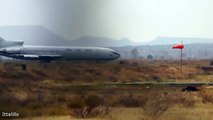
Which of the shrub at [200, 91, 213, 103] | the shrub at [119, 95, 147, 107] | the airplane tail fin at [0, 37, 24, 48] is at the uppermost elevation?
the airplane tail fin at [0, 37, 24, 48]

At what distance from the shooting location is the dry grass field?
20.1 metres

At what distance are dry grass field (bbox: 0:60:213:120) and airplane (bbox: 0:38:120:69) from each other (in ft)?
5.17

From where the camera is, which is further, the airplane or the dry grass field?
the airplane

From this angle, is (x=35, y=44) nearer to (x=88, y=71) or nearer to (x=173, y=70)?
(x=88, y=71)

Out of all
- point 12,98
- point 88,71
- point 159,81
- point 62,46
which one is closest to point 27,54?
point 62,46

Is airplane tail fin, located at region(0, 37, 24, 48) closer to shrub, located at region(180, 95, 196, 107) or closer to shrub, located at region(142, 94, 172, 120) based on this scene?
shrub, located at region(142, 94, 172, 120)

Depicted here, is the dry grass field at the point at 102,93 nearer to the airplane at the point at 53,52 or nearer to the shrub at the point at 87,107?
the shrub at the point at 87,107

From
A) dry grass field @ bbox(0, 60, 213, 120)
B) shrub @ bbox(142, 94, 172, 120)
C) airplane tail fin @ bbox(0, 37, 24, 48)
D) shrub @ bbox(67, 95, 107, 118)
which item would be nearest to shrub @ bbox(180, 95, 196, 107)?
dry grass field @ bbox(0, 60, 213, 120)

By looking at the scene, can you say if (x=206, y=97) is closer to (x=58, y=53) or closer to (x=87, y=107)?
(x=87, y=107)

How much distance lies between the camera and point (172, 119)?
19.4 metres

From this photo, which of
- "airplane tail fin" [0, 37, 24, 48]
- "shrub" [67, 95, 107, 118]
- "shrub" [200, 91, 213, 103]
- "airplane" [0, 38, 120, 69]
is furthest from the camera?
"airplane" [0, 38, 120, 69]

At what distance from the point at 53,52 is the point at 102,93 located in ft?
A: 21.3

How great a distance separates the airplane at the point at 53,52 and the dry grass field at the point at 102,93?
1576mm

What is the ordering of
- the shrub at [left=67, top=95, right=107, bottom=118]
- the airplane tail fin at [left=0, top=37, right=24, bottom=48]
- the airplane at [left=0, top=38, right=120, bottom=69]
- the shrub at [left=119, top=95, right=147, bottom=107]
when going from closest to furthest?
the shrub at [left=67, top=95, right=107, bottom=118]
the shrub at [left=119, top=95, right=147, bottom=107]
the airplane tail fin at [left=0, top=37, right=24, bottom=48]
the airplane at [left=0, top=38, right=120, bottom=69]
